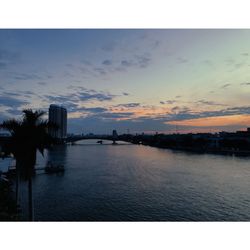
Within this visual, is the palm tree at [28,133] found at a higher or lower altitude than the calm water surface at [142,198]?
higher

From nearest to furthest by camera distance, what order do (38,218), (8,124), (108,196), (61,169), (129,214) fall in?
(8,124) → (38,218) → (129,214) → (108,196) → (61,169)

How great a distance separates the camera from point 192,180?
1197 inches

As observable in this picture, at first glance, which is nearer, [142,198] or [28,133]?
[28,133]

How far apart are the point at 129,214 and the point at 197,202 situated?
621 centimetres

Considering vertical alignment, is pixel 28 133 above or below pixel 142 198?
above

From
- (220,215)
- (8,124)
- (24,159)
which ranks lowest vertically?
(220,215)

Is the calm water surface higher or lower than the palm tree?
lower

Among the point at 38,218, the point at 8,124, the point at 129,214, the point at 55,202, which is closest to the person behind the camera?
the point at 8,124

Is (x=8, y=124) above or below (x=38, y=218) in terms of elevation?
above

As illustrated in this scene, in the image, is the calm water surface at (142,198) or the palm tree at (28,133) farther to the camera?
the calm water surface at (142,198)

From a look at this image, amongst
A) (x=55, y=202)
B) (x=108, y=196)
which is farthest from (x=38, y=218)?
(x=108, y=196)

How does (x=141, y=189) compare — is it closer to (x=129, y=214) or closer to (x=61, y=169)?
(x=129, y=214)

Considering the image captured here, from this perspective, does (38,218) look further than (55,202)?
No

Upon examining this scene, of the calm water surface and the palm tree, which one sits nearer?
the palm tree
